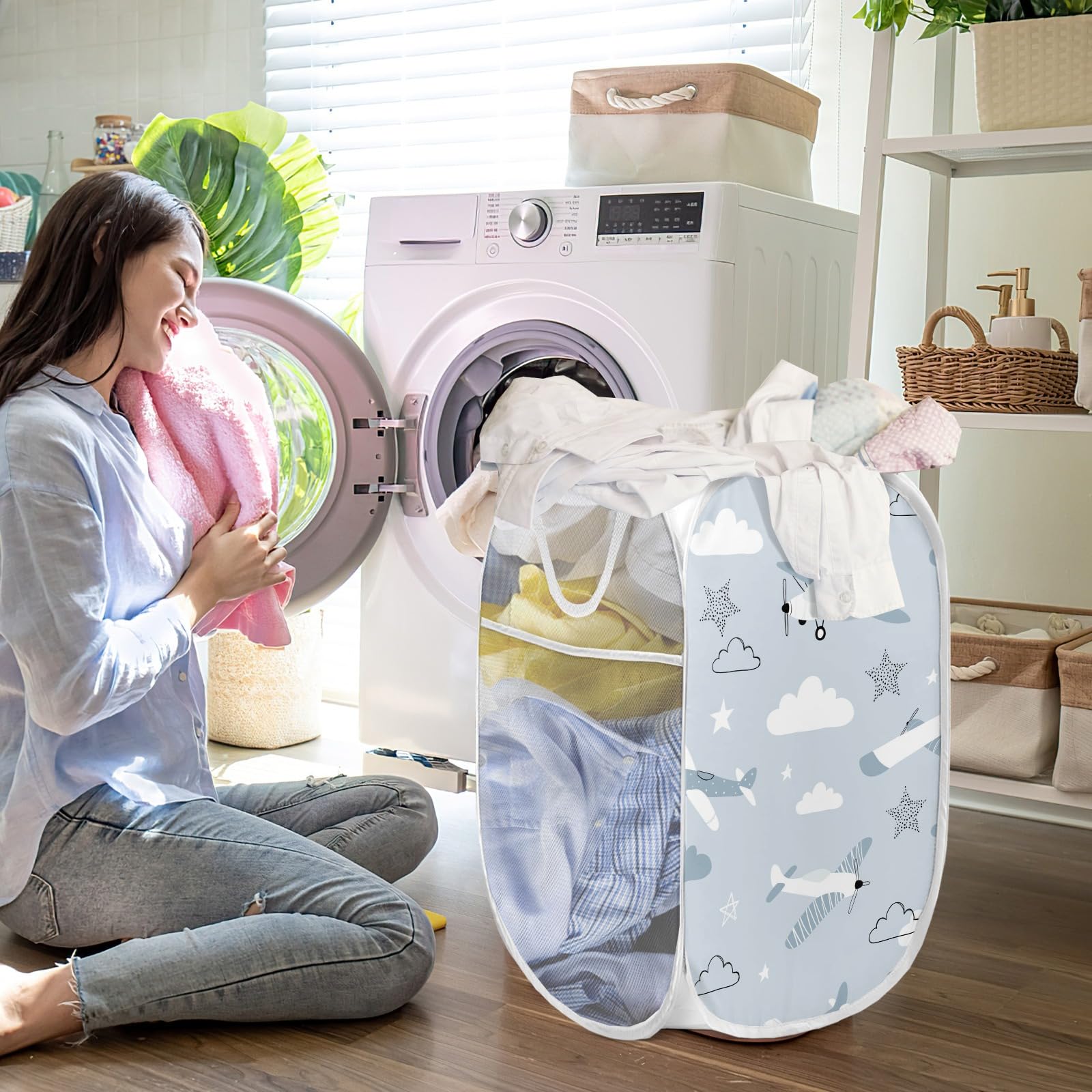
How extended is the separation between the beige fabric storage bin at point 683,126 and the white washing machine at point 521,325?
10cm

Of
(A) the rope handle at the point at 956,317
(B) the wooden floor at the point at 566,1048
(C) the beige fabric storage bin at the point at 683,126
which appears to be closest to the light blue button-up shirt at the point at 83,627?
(B) the wooden floor at the point at 566,1048

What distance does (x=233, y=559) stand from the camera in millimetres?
1544

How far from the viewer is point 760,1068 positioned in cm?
133

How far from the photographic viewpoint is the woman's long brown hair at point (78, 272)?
1394 millimetres

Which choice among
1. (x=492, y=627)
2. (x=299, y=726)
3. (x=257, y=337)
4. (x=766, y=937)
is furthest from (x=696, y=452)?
(x=299, y=726)

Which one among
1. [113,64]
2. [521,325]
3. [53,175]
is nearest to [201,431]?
[521,325]

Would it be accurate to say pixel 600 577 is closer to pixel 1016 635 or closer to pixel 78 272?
pixel 78 272

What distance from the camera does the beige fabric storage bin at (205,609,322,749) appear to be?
257cm

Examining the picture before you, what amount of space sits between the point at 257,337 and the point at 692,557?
969 mm

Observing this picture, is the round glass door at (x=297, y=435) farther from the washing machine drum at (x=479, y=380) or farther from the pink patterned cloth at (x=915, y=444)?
the pink patterned cloth at (x=915, y=444)

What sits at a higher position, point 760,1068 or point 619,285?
point 619,285

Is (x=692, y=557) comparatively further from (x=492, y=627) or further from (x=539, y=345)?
(x=539, y=345)

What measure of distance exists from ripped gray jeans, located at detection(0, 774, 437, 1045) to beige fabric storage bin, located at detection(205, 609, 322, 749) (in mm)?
1083

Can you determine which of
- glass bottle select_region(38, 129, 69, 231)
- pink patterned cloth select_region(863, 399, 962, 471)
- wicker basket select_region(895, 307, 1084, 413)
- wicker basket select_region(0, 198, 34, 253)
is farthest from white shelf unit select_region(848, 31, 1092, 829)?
glass bottle select_region(38, 129, 69, 231)
